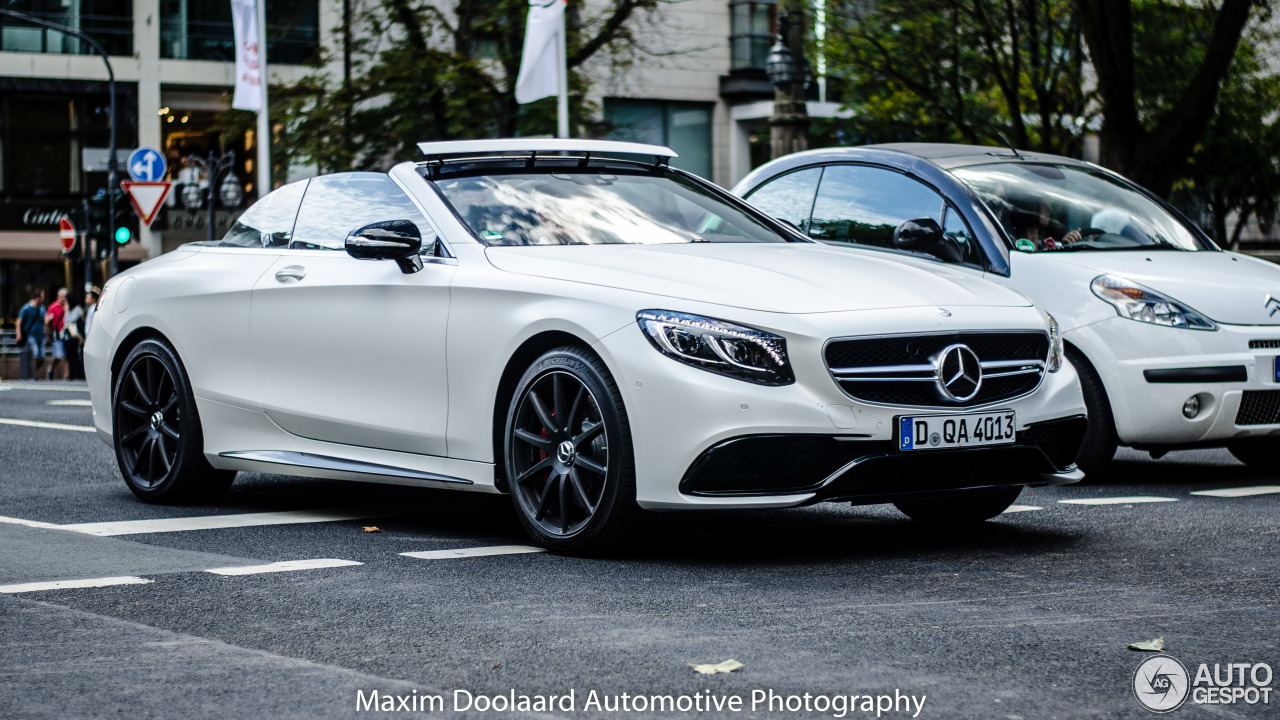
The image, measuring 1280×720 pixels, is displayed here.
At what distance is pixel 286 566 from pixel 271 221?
7.82ft

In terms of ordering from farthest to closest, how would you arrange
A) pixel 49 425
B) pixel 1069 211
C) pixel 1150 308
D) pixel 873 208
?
pixel 49 425 → pixel 873 208 → pixel 1069 211 → pixel 1150 308

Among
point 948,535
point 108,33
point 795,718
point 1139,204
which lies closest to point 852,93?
point 108,33

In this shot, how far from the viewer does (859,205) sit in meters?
9.50

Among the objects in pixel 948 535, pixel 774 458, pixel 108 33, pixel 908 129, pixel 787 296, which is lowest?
pixel 948 535

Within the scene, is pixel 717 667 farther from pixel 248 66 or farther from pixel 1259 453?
pixel 248 66

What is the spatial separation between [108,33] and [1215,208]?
86.1 ft

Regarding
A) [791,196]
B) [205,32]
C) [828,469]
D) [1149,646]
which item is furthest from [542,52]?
[205,32]

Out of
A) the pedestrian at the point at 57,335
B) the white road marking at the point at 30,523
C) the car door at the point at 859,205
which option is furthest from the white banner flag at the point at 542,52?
the white road marking at the point at 30,523

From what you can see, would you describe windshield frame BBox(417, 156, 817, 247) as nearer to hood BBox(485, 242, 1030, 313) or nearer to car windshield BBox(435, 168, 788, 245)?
car windshield BBox(435, 168, 788, 245)

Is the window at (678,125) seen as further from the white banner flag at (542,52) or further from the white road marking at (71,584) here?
the white road marking at (71,584)

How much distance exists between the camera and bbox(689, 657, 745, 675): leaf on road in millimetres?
4133

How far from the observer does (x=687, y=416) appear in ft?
18.5

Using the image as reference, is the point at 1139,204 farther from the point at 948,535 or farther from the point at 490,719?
the point at 490,719

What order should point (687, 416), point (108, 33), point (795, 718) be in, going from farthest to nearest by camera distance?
point (108, 33) < point (687, 416) < point (795, 718)
